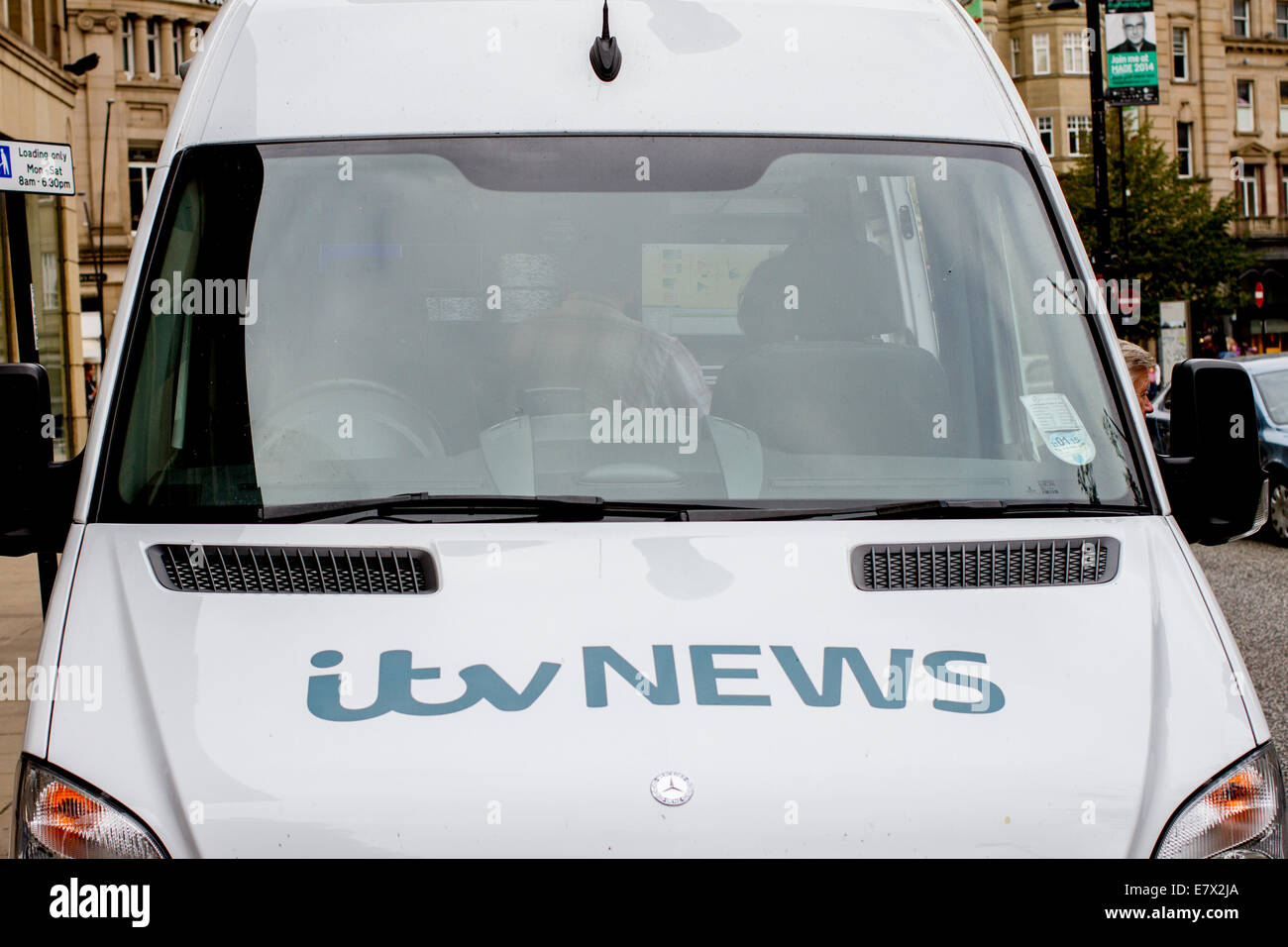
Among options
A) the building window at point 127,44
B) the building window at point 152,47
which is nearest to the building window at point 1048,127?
the building window at point 152,47

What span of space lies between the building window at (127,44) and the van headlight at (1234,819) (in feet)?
Result: 213

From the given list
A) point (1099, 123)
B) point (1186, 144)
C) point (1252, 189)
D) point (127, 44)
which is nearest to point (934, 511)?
point (1099, 123)

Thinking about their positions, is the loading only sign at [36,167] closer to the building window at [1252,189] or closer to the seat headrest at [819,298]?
the seat headrest at [819,298]

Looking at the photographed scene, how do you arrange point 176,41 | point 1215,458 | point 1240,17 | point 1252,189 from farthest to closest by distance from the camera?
point 1240,17, point 1252,189, point 176,41, point 1215,458

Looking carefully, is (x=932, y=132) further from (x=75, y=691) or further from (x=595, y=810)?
(x=75, y=691)

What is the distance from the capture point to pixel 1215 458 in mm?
3143

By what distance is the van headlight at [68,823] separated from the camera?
2.37 m

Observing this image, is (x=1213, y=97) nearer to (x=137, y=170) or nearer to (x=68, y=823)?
(x=137, y=170)

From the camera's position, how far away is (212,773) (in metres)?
2.39

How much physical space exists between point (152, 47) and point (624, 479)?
65.3 metres
